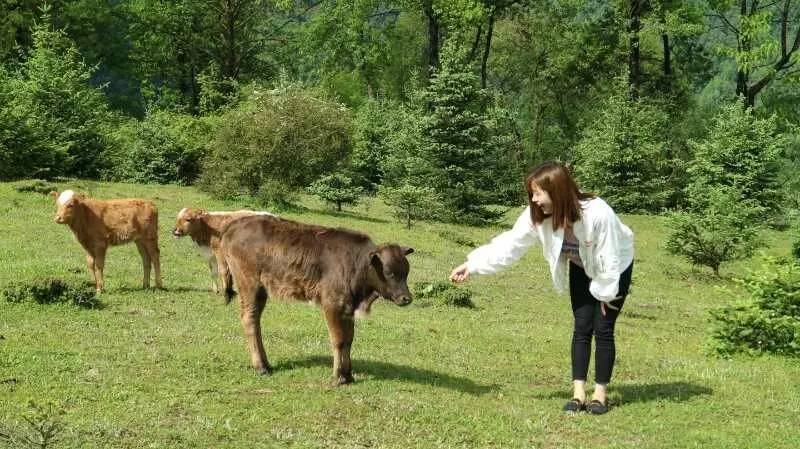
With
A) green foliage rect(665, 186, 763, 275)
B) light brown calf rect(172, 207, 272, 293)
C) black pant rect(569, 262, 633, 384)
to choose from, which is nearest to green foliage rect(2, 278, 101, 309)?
light brown calf rect(172, 207, 272, 293)

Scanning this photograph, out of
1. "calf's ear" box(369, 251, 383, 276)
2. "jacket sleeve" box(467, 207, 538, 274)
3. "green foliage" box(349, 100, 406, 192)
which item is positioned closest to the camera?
"jacket sleeve" box(467, 207, 538, 274)

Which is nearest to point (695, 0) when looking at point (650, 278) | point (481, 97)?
point (481, 97)

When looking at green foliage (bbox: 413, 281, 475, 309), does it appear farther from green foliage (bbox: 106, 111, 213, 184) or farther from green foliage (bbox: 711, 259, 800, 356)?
green foliage (bbox: 106, 111, 213, 184)

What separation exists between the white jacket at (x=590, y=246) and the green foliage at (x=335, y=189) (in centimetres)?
2249

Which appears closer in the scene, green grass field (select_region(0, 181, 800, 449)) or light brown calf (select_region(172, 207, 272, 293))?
green grass field (select_region(0, 181, 800, 449))

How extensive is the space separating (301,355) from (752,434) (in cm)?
528

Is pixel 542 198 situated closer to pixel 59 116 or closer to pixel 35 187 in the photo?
pixel 35 187

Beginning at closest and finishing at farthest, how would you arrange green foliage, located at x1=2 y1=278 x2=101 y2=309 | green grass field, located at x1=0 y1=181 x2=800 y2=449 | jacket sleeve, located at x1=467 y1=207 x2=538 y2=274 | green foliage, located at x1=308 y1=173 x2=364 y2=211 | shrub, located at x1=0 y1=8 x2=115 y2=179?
green grass field, located at x1=0 y1=181 x2=800 y2=449 < jacket sleeve, located at x1=467 y1=207 x2=538 y2=274 < green foliage, located at x1=2 y1=278 x2=101 y2=309 < shrub, located at x1=0 y1=8 x2=115 y2=179 < green foliage, located at x1=308 y1=173 x2=364 y2=211

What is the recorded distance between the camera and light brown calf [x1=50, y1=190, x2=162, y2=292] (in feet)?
44.8

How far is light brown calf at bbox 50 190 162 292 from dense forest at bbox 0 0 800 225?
14.5 m

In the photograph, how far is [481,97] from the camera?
1330 inches

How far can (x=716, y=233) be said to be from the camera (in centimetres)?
2508

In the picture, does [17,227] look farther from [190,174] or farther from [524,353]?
[190,174]

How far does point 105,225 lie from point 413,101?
33.6 metres
